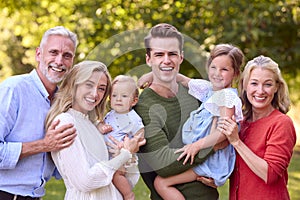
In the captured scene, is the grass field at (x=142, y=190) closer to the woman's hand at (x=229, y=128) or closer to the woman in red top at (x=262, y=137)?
the woman in red top at (x=262, y=137)

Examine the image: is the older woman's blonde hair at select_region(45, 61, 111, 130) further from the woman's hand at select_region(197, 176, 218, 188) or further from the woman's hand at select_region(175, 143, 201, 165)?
the woman's hand at select_region(197, 176, 218, 188)

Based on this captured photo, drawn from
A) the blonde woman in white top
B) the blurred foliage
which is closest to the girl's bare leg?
the blonde woman in white top

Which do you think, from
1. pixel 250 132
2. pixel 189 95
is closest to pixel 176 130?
pixel 189 95

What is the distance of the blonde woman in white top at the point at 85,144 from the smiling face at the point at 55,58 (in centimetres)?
9

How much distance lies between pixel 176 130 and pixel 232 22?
5237 mm

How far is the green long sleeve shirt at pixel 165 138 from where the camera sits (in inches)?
127

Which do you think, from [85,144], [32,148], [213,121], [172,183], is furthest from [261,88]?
[32,148]

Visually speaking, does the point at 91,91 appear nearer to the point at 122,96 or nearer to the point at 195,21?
the point at 122,96

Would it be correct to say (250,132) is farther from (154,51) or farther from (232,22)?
(232,22)

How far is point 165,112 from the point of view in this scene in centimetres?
330

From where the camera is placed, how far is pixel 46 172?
333 centimetres

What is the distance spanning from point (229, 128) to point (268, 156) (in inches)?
11.2

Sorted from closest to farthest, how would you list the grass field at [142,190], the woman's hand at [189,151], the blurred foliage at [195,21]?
the woman's hand at [189,151] < the grass field at [142,190] < the blurred foliage at [195,21]

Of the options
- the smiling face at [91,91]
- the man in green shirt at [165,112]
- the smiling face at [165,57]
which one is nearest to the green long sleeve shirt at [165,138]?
the man in green shirt at [165,112]
